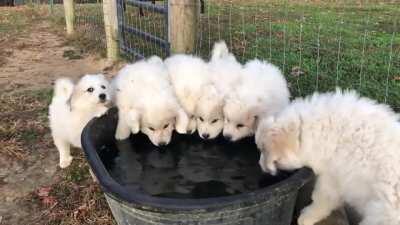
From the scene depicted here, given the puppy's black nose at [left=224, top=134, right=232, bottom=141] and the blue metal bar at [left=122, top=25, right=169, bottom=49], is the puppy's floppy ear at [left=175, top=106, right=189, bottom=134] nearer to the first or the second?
Answer: the puppy's black nose at [left=224, top=134, right=232, bottom=141]

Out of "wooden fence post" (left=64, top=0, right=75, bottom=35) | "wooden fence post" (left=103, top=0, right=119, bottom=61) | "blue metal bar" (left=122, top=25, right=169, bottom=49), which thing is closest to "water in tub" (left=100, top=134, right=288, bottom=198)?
"blue metal bar" (left=122, top=25, right=169, bottom=49)

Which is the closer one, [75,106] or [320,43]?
[75,106]

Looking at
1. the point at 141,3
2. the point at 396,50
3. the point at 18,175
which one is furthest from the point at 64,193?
the point at 396,50

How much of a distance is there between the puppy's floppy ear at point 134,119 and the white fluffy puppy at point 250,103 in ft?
1.81

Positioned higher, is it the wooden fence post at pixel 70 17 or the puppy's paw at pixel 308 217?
the wooden fence post at pixel 70 17

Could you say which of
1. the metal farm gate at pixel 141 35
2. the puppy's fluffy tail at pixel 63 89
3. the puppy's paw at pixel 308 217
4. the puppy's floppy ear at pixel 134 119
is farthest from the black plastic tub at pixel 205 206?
the metal farm gate at pixel 141 35

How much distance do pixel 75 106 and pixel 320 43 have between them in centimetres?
350

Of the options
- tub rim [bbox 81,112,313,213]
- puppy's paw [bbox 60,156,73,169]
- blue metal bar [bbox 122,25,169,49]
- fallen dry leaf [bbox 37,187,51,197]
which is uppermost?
blue metal bar [bbox 122,25,169,49]

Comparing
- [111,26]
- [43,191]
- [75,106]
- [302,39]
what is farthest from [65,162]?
[302,39]

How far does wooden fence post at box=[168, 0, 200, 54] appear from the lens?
12.1 ft

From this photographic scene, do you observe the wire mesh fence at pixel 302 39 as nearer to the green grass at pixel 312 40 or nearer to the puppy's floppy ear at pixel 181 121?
the green grass at pixel 312 40

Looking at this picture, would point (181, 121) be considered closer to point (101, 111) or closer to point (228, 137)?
point (228, 137)

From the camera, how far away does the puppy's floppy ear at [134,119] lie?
279 cm

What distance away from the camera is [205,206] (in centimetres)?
178
